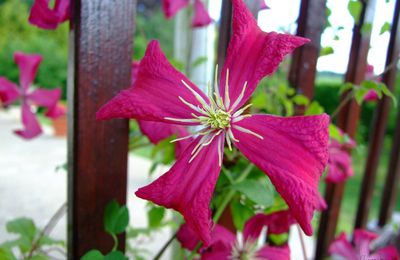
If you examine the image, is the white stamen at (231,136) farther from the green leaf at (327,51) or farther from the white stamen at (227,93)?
the green leaf at (327,51)

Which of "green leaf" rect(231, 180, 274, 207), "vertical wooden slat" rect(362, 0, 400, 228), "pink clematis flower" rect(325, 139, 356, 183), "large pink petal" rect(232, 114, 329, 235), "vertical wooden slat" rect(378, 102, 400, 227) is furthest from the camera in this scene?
"vertical wooden slat" rect(378, 102, 400, 227)

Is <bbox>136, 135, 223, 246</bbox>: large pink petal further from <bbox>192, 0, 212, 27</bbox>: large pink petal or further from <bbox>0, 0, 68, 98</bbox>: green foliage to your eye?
<bbox>0, 0, 68, 98</bbox>: green foliage

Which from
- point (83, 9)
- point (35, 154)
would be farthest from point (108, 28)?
point (35, 154)

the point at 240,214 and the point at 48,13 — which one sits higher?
the point at 48,13

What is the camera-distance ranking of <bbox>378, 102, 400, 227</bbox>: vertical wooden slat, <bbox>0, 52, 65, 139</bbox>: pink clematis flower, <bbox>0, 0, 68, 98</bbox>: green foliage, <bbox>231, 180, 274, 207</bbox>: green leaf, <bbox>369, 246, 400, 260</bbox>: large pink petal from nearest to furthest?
<bbox>231, 180, 274, 207</bbox>: green leaf, <bbox>369, 246, 400, 260</bbox>: large pink petal, <bbox>0, 52, 65, 139</bbox>: pink clematis flower, <bbox>378, 102, 400, 227</bbox>: vertical wooden slat, <bbox>0, 0, 68, 98</bbox>: green foliage

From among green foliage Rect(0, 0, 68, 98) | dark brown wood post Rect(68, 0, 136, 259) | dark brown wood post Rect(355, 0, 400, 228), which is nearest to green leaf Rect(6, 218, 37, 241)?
dark brown wood post Rect(68, 0, 136, 259)

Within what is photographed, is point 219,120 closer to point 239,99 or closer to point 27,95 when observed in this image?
point 239,99

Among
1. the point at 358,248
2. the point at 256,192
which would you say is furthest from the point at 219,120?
the point at 358,248
